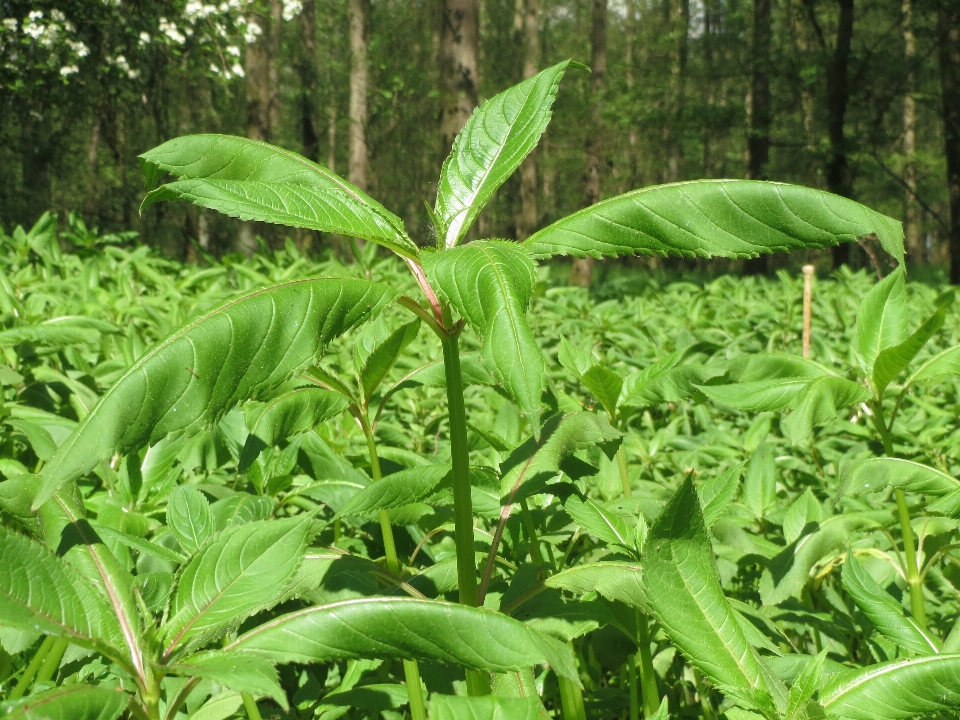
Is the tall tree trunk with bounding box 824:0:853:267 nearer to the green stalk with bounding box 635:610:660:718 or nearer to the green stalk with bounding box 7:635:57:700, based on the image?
the green stalk with bounding box 635:610:660:718

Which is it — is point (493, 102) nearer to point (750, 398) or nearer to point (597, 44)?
Answer: point (750, 398)

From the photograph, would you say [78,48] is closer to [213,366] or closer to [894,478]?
[213,366]

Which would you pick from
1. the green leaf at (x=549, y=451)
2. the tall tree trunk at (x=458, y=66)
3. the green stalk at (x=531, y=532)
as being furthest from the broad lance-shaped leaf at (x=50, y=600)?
the tall tree trunk at (x=458, y=66)

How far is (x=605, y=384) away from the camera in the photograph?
5.01 feet

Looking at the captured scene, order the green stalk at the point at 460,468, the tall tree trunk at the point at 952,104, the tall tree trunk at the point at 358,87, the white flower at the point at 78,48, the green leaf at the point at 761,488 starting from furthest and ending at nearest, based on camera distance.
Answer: the tall tree trunk at the point at 358,87, the tall tree trunk at the point at 952,104, the white flower at the point at 78,48, the green leaf at the point at 761,488, the green stalk at the point at 460,468

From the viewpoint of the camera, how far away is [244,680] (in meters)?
0.77

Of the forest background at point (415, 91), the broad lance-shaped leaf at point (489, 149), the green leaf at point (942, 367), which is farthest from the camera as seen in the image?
the forest background at point (415, 91)

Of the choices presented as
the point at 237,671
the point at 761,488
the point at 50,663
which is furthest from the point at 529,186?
the point at 237,671

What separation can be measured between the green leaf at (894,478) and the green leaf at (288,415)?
2.88ft

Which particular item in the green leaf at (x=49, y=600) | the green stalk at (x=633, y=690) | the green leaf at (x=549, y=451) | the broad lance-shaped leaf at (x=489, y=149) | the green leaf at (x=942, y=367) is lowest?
the green stalk at (x=633, y=690)

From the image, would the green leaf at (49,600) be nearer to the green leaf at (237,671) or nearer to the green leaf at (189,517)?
the green leaf at (237,671)

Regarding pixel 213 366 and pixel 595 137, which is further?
pixel 595 137

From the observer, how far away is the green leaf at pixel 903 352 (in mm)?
1408

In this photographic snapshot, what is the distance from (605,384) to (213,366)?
33.5 inches
